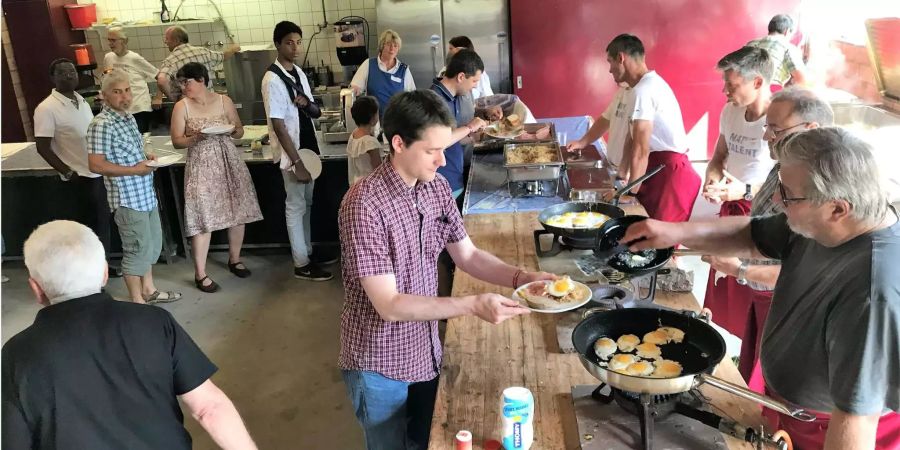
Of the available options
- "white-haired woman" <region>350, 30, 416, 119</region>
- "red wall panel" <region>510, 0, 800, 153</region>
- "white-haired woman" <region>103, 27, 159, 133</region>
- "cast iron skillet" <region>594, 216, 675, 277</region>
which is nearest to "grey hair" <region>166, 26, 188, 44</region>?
"white-haired woman" <region>103, 27, 159, 133</region>

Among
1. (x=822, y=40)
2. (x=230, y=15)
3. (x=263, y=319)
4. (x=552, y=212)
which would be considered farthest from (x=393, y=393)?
(x=230, y=15)

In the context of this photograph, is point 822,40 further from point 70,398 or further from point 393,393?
point 70,398

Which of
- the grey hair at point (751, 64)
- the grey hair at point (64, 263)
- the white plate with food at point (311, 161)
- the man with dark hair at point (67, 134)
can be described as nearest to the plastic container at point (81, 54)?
the man with dark hair at point (67, 134)

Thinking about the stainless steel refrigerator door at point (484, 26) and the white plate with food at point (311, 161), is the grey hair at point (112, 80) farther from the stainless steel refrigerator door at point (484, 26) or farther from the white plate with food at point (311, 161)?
the stainless steel refrigerator door at point (484, 26)

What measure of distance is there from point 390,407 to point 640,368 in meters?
0.85

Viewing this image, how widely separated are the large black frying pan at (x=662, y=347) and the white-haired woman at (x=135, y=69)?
6242mm

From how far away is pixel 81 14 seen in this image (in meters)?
7.62

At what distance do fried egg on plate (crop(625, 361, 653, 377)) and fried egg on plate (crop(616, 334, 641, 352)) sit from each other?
0.11 meters

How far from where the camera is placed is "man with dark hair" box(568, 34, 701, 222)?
3.83 m

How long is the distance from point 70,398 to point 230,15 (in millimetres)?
6856

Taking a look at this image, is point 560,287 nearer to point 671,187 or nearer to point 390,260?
point 390,260

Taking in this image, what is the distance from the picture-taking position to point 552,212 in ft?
9.70

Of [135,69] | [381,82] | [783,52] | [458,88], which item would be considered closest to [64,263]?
[458,88]

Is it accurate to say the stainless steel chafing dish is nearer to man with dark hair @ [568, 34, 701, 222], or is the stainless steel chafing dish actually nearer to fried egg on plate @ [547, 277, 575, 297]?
man with dark hair @ [568, 34, 701, 222]
